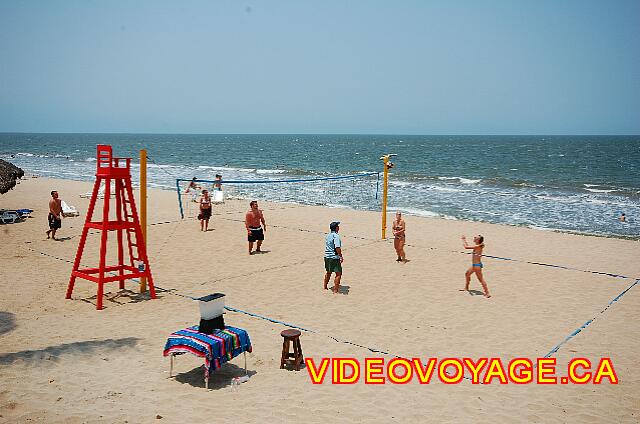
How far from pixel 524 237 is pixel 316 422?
13138 millimetres

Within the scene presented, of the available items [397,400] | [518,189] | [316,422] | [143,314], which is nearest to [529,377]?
[397,400]

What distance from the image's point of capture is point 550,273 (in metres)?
11.7

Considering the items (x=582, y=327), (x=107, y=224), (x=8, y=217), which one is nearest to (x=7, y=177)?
(x=8, y=217)

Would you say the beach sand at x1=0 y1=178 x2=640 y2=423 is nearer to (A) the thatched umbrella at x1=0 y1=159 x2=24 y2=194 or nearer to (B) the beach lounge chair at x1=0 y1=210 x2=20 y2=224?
(B) the beach lounge chair at x1=0 y1=210 x2=20 y2=224

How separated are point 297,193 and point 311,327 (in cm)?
2302

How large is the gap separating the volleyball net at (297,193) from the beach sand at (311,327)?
8446 millimetres

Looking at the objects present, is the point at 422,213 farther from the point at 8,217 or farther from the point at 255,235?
the point at 8,217

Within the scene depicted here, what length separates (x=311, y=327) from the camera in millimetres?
7988

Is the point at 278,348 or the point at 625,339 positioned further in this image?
the point at 625,339

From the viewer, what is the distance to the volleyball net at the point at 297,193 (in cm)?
2388

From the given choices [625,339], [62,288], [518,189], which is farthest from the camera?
[518,189]

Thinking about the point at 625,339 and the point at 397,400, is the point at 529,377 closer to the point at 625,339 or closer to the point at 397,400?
the point at 397,400

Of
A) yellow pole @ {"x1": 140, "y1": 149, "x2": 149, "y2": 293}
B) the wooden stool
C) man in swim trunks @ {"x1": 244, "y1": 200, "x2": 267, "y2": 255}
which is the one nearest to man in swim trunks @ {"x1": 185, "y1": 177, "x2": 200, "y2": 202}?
man in swim trunks @ {"x1": 244, "y1": 200, "x2": 267, "y2": 255}

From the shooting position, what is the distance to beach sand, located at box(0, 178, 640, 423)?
5590 millimetres
